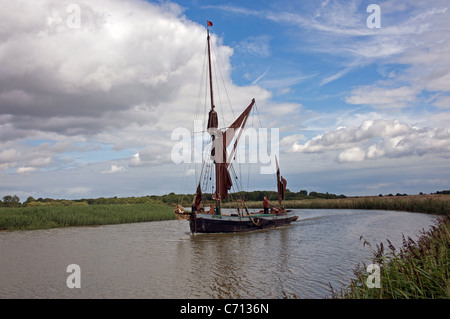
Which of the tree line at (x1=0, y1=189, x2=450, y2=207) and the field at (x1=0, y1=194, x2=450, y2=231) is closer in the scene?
the field at (x1=0, y1=194, x2=450, y2=231)

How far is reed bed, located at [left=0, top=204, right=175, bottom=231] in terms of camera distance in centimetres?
2994

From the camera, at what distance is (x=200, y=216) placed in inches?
1067

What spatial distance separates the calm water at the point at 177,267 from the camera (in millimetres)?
10953

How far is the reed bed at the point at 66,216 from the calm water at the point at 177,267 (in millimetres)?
7147

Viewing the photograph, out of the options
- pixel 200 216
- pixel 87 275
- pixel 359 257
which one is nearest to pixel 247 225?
pixel 200 216

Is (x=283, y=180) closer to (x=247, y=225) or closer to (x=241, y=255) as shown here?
(x=247, y=225)

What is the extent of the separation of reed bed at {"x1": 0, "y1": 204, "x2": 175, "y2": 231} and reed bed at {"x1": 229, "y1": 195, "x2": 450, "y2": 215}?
77.4ft

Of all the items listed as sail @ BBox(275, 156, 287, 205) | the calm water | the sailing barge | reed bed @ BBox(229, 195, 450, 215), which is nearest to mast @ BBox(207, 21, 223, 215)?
the sailing barge

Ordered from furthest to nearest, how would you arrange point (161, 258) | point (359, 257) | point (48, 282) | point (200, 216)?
1. point (200, 216)
2. point (161, 258)
3. point (359, 257)
4. point (48, 282)

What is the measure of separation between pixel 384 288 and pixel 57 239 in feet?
76.9

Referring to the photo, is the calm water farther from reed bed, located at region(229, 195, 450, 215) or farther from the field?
reed bed, located at region(229, 195, 450, 215)

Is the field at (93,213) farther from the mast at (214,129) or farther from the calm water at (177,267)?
the mast at (214,129)

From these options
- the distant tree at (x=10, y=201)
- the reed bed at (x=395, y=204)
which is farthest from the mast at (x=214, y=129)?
the distant tree at (x=10, y=201)

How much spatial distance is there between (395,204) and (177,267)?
45984 millimetres
